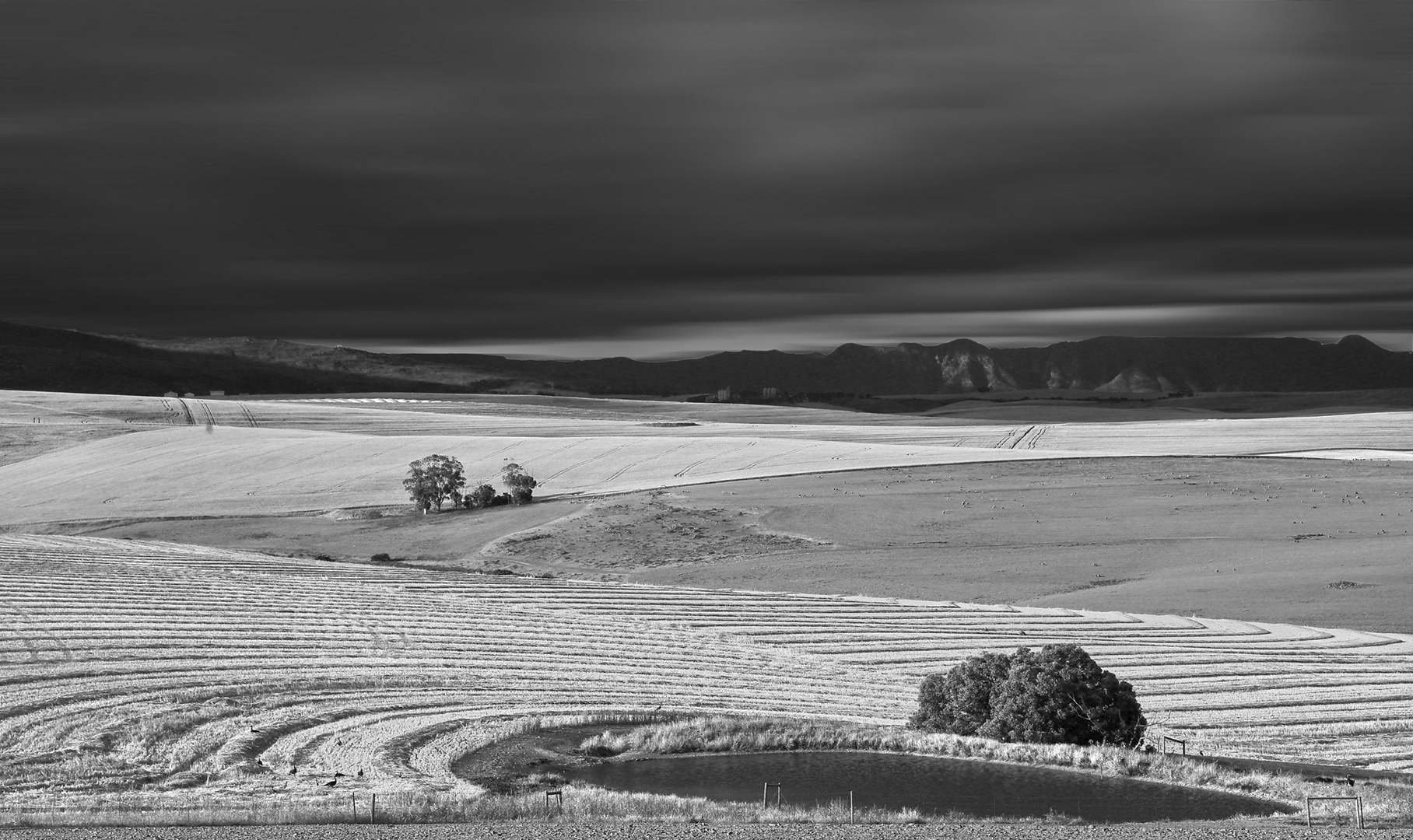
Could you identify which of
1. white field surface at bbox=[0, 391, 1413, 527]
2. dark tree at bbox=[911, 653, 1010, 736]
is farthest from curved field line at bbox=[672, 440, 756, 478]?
dark tree at bbox=[911, 653, 1010, 736]

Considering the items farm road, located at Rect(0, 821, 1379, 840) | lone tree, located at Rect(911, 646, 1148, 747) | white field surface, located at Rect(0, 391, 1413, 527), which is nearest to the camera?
farm road, located at Rect(0, 821, 1379, 840)

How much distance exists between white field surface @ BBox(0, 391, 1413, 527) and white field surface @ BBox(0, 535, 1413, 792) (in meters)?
29.5

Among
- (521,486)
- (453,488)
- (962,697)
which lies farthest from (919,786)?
(453,488)

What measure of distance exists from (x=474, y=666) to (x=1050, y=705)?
17.9 meters

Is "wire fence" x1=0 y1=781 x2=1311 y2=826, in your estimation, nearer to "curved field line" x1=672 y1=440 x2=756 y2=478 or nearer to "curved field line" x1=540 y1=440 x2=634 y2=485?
"curved field line" x1=672 y1=440 x2=756 y2=478

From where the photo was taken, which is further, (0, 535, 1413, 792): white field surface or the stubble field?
the stubble field

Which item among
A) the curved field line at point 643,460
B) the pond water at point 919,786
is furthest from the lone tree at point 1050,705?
the curved field line at point 643,460

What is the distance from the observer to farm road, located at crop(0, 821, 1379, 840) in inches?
770

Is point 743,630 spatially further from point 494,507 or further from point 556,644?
point 494,507

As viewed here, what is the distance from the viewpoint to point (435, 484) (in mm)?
85062

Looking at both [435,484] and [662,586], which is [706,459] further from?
[662,586]

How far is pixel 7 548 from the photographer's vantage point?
6700cm

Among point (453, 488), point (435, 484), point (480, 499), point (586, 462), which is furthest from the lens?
point (586, 462)

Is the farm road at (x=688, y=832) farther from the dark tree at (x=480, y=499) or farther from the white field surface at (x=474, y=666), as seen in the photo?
the dark tree at (x=480, y=499)
